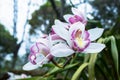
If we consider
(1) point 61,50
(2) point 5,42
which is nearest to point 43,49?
(1) point 61,50

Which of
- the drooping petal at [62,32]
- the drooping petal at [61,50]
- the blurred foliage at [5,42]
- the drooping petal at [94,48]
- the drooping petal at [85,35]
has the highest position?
the drooping petal at [62,32]

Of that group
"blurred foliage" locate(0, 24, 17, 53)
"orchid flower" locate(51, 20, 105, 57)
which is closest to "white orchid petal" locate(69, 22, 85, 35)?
"orchid flower" locate(51, 20, 105, 57)

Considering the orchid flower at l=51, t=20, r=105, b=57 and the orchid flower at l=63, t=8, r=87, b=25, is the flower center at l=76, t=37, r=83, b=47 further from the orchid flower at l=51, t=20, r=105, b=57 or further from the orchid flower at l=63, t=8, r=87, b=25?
the orchid flower at l=63, t=8, r=87, b=25

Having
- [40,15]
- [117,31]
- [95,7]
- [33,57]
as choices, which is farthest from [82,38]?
[40,15]

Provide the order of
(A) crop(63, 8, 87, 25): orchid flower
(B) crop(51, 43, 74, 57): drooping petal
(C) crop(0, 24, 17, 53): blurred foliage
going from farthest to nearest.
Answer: (C) crop(0, 24, 17, 53): blurred foliage → (A) crop(63, 8, 87, 25): orchid flower → (B) crop(51, 43, 74, 57): drooping petal

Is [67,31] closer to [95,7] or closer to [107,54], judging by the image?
[107,54]

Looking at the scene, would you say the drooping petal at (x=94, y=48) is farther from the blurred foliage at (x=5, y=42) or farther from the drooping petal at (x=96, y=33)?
the blurred foliage at (x=5, y=42)

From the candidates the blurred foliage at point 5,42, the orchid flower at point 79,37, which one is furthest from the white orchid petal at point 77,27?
the blurred foliage at point 5,42
